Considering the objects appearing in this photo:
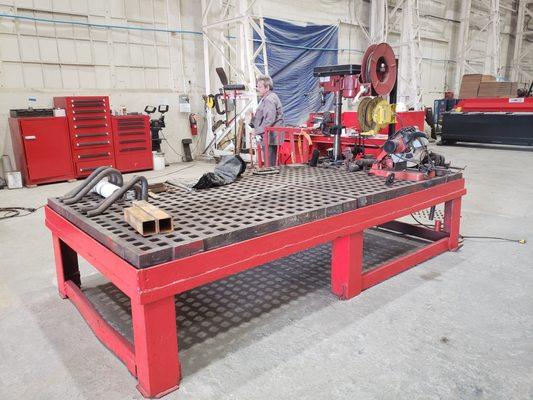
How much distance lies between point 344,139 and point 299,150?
0.60 m

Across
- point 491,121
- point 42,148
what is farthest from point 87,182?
point 491,121

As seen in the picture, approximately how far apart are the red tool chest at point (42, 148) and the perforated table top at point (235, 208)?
3.59 m

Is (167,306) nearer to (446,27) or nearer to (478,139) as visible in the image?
(478,139)

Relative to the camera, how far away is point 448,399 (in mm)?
1345

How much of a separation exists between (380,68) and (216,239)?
6.02 ft

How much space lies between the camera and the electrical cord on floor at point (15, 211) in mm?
3777

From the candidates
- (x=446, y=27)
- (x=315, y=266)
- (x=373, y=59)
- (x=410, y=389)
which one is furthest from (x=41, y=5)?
(x=446, y=27)

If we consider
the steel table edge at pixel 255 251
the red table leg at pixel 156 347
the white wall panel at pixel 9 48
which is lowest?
the red table leg at pixel 156 347

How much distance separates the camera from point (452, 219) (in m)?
2.60

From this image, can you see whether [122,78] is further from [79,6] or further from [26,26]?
[26,26]

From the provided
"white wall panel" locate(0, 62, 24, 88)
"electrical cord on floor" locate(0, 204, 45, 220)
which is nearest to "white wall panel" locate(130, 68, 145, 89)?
"white wall panel" locate(0, 62, 24, 88)

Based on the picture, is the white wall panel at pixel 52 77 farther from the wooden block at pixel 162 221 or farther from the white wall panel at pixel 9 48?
the wooden block at pixel 162 221

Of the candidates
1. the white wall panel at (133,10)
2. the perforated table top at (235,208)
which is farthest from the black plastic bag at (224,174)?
the white wall panel at (133,10)

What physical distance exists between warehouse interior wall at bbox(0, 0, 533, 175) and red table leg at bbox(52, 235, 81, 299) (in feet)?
13.6
